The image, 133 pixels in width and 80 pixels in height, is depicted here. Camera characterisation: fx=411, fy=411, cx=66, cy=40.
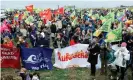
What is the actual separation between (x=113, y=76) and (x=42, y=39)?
585 centimetres

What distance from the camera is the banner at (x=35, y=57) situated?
1677 centimetres

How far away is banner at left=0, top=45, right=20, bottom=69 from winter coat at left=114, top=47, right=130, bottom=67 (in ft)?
13.9

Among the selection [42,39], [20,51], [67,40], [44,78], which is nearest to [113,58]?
[44,78]

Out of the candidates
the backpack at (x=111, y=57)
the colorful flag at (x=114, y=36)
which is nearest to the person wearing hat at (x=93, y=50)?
the backpack at (x=111, y=57)

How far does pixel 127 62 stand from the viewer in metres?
15.0

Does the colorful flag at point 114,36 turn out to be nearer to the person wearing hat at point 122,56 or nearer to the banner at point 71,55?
the person wearing hat at point 122,56

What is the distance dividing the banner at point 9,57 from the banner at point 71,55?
→ 1881mm

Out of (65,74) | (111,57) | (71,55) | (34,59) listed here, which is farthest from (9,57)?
(111,57)

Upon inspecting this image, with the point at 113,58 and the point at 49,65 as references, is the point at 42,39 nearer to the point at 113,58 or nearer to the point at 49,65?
the point at 49,65

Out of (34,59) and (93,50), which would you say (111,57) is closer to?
(93,50)

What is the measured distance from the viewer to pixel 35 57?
1684cm

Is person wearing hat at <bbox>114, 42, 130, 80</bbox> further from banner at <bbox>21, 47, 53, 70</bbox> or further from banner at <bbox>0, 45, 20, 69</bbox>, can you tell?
banner at <bbox>0, 45, 20, 69</bbox>

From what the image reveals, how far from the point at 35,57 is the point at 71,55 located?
1.74 meters

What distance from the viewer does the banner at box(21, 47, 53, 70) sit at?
1677 centimetres
